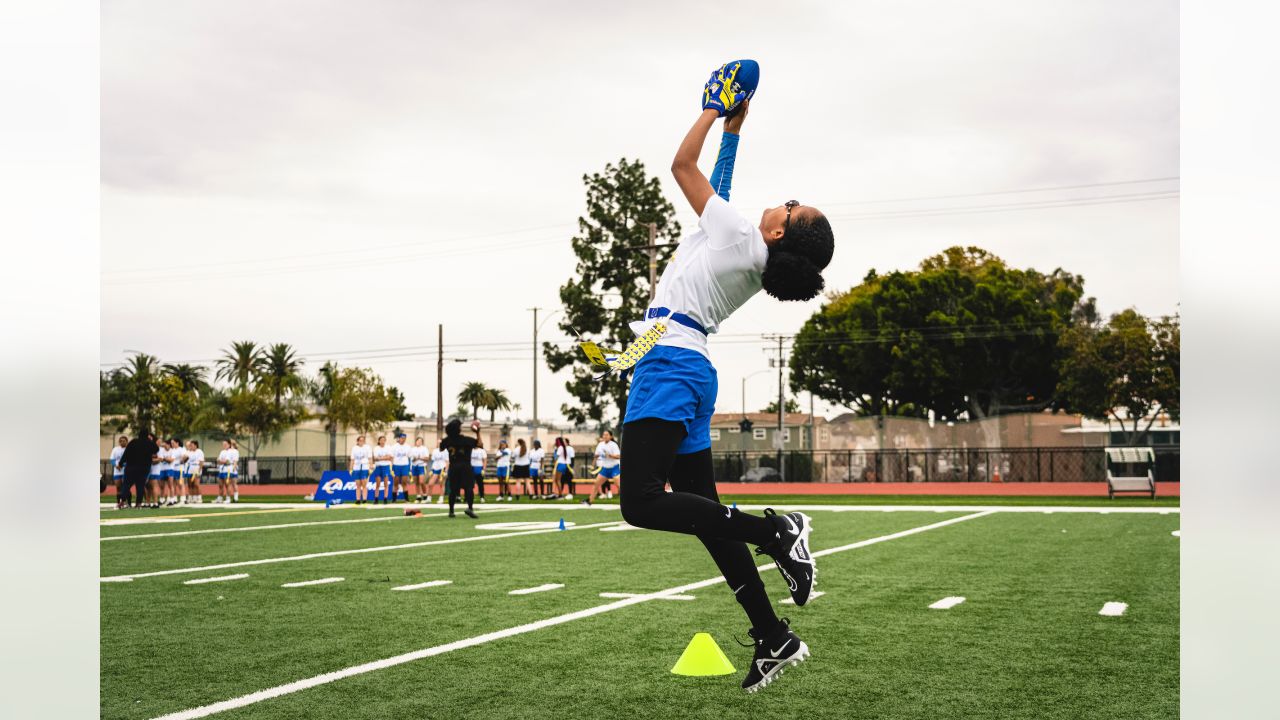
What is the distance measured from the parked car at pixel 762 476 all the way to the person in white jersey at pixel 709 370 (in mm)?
39063

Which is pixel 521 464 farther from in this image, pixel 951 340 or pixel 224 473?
pixel 951 340

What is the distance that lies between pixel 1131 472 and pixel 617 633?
2607cm

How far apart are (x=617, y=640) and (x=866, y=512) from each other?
15266mm

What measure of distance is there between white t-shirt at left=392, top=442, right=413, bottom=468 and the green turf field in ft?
49.8

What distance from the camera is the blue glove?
455 centimetres

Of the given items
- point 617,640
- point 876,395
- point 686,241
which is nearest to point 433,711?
point 617,640

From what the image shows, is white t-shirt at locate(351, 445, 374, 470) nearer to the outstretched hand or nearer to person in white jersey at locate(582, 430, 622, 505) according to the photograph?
person in white jersey at locate(582, 430, 622, 505)

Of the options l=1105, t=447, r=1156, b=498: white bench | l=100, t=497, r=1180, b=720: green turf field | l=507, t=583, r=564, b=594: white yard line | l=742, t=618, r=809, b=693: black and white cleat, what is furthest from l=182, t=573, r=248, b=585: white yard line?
l=1105, t=447, r=1156, b=498: white bench
